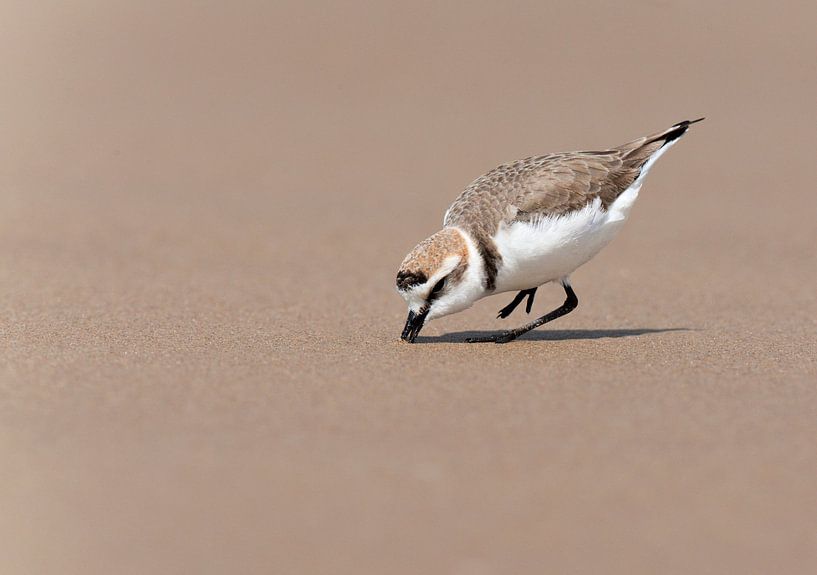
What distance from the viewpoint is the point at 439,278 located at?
637 cm

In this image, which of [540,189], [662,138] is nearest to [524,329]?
[540,189]

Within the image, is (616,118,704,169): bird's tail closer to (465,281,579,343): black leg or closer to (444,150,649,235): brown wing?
(444,150,649,235): brown wing

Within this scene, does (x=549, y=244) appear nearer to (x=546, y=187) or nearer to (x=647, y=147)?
(x=546, y=187)

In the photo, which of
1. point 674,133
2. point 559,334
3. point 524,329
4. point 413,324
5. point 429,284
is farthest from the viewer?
point 674,133

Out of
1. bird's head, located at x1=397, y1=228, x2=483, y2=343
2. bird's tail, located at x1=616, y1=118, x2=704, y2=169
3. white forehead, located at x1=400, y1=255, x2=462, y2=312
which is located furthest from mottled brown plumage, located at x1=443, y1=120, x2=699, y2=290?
white forehead, located at x1=400, y1=255, x2=462, y2=312

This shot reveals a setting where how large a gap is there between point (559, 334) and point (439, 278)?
1306mm

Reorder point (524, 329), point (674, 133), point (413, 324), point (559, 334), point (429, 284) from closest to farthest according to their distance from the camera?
point (429, 284) → point (413, 324) → point (524, 329) → point (559, 334) → point (674, 133)

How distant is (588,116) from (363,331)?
9479 mm

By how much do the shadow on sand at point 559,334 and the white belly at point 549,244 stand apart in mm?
463

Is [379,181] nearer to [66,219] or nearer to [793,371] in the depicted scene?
[66,219]

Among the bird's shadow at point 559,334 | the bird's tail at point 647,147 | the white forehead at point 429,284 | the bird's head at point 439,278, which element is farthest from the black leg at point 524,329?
the bird's tail at point 647,147

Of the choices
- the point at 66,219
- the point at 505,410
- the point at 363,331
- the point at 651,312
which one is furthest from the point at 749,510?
the point at 66,219

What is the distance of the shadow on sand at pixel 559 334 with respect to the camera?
7.02 meters

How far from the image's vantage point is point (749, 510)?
412 cm
